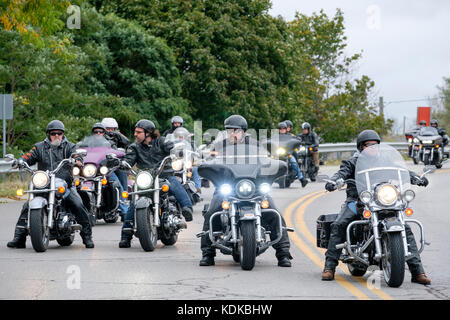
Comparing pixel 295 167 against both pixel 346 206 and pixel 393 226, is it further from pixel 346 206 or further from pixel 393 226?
pixel 393 226

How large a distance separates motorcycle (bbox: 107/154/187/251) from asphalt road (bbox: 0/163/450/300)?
0.24 metres

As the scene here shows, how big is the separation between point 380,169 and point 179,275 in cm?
240

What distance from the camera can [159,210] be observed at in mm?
12352

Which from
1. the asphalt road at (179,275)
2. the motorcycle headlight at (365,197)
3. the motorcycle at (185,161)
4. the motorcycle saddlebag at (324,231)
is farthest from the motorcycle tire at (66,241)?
the motorcycle headlight at (365,197)

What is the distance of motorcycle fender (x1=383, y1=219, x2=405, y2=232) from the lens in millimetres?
8719

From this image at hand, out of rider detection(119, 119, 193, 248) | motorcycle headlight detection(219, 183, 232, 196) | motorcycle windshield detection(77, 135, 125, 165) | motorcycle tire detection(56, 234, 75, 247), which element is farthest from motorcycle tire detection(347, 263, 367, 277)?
motorcycle windshield detection(77, 135, 125, 165)

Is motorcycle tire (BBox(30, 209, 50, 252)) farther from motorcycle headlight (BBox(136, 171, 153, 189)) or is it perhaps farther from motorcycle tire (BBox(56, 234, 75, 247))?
motorcycle headlight (BBox(136, 171, 153, 189))

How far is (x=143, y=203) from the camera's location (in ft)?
38.9

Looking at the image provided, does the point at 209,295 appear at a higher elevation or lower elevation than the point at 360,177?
lower

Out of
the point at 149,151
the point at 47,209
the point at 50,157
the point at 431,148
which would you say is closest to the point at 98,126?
the point at 149,151

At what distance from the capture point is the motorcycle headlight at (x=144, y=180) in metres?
12.2

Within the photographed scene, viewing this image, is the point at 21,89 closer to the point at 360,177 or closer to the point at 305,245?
the point at 305,245

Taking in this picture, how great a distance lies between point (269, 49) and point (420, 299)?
3949 cm
